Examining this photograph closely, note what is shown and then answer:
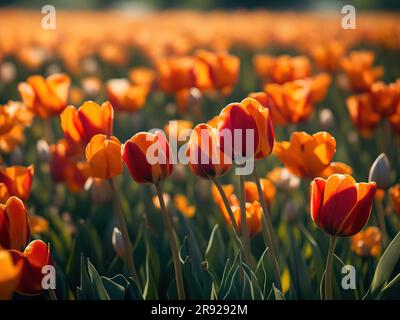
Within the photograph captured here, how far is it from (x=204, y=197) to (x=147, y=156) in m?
0.94

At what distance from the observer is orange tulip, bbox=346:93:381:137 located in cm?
224

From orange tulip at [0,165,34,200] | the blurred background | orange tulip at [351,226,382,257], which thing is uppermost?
the blurred background

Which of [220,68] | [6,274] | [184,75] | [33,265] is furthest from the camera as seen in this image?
[184,75]

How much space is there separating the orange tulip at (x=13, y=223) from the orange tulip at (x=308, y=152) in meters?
0.68

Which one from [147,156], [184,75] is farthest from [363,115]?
[147,156]

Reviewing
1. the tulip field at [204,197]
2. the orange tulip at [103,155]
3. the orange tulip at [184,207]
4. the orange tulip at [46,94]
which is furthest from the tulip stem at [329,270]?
the orange tulip at [46,94]

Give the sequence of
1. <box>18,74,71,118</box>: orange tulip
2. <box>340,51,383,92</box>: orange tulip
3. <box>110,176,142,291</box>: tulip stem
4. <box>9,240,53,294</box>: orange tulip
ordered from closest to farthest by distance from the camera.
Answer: <box>9,240,53,294</box>: orange tulip, <box>110,176,142,291</box>: tulip stem, <box>18,74,71,118</box>: orange tulip, <box>340,51,383,92</box>: orange tulip

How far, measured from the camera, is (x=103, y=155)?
140cm

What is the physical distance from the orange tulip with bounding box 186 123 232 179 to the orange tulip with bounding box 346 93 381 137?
102 cm

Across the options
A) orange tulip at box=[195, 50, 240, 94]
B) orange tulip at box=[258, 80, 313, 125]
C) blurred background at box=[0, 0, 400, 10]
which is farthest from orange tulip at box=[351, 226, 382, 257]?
blurred background at box=[0, 0, 400, 10]

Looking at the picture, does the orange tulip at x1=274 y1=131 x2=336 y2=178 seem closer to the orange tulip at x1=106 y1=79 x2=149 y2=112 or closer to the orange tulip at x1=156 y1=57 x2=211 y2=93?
the orange tulip at x1=156 y1=57 x2=211 y2=93

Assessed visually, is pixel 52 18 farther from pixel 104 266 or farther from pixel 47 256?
pixel 47 256

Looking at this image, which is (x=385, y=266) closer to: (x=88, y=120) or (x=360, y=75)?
(x=88, y=120)
